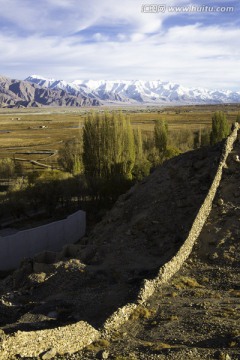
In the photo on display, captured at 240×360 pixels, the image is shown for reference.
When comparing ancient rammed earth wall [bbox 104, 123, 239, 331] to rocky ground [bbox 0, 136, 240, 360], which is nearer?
rocky ground [bbox 0, 136, 240, 360]

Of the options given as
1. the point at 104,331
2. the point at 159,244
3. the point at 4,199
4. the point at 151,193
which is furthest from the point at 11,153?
the point at 104,331

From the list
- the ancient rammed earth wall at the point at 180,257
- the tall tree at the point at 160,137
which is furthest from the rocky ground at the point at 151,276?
the tall tree at the point at 160,137

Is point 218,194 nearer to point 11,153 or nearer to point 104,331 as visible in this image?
point 104,331

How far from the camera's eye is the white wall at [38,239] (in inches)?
993

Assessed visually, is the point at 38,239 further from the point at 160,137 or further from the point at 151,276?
the point at 160,137

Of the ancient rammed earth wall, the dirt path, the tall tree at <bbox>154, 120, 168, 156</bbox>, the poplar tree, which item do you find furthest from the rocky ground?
the tall tree at <bbox>154, 120, 168, 156</bbox>

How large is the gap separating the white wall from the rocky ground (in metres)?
4.47

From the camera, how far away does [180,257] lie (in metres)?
19.0

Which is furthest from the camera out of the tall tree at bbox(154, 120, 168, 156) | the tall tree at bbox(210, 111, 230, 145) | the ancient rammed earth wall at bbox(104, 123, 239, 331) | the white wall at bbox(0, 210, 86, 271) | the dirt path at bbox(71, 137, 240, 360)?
the tall tree at bbox(154, 120, 168, 156)

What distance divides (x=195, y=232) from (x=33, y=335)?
1133 cm

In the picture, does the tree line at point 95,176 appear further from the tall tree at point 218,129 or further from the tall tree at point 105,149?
the tall tree at point 218,129

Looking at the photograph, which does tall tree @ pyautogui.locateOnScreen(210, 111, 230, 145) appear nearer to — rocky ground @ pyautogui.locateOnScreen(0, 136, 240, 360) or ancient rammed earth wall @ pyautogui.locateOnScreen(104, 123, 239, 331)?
ancient rammed earth wall @ pyautogui.locateOnScreen(104, 123, 239, 331)

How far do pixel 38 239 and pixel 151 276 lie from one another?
12.0m

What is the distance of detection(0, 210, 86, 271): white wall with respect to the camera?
25.2 meters
